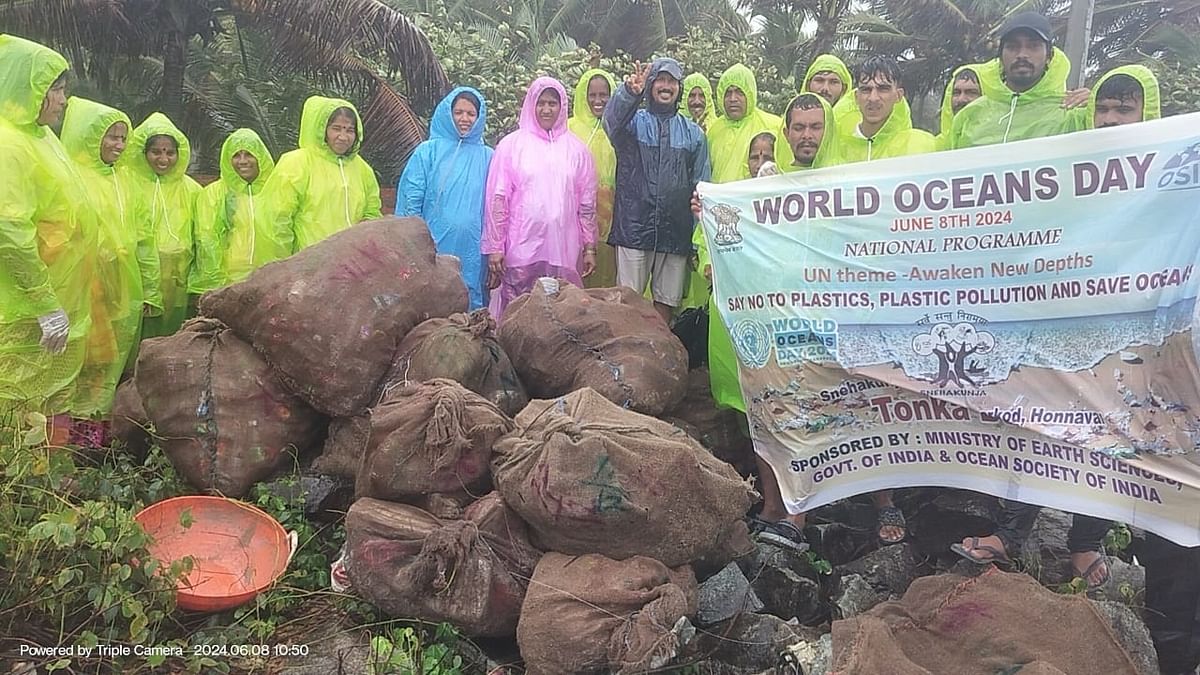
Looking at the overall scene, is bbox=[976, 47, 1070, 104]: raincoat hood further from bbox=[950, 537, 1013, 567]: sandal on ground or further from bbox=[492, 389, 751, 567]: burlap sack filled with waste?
bbox=[492, 389, 751, 567]: burlap sack filled with waste

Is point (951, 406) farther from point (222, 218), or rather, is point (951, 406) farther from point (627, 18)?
point (627, 18)

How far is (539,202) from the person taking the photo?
535cm

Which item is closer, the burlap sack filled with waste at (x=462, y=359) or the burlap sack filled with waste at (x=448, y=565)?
the burlap sack filled with waste at (x=448, y=565)

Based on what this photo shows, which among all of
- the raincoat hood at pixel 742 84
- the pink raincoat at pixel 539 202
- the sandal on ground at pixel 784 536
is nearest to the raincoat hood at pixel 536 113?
the pink raincoat at pixel 539 202

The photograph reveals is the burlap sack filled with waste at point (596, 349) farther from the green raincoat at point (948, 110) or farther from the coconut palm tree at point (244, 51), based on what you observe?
the coconut palm tree at point (244, 51)

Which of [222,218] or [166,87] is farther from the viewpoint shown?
[166,87]

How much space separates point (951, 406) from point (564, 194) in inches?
111

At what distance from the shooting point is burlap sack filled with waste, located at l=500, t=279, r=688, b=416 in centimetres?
391

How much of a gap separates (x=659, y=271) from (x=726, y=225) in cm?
152

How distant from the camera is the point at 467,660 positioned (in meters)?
3.08

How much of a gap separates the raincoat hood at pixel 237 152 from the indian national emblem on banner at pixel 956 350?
160 inches

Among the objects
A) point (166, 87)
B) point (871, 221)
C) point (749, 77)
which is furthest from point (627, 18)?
point (871, 221)

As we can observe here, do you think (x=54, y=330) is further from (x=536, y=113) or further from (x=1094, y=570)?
(x=1094, y=570)

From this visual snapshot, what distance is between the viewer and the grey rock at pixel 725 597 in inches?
131
